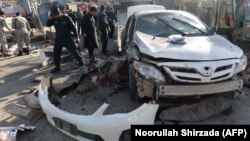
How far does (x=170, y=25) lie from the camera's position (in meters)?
6.27

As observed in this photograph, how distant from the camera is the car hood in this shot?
4809mm

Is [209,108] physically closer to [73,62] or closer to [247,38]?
[247,38]

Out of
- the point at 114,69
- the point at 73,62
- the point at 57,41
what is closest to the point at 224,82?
the point at 114,69

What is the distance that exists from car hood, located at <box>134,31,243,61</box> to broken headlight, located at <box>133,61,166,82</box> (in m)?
0.19

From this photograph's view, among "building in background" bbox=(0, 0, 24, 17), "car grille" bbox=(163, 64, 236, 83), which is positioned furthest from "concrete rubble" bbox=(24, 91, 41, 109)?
"building in background" bbox=(0, 0, 24, 17)

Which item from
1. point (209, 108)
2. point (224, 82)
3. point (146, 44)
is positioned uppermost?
point (146, 44)

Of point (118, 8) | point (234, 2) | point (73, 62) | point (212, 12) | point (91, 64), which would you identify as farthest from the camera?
point (118, 8)

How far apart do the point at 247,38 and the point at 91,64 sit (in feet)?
14.5

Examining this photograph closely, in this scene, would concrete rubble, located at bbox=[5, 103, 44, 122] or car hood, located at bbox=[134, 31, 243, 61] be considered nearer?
car hood, located at bbox=[134, 31, 243, 61]

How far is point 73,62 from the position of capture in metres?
10.2

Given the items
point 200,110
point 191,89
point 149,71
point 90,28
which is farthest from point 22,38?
point 191,89

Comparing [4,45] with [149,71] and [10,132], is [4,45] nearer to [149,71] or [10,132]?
[10,132]

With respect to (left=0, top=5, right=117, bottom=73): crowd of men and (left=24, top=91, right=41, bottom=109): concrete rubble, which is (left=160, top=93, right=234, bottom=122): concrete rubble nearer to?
(left=24, top=91, right=41, bottom=109): concrete rubble

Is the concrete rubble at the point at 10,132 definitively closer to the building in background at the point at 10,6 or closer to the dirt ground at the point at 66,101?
the dirt ground at the point at 66,101
